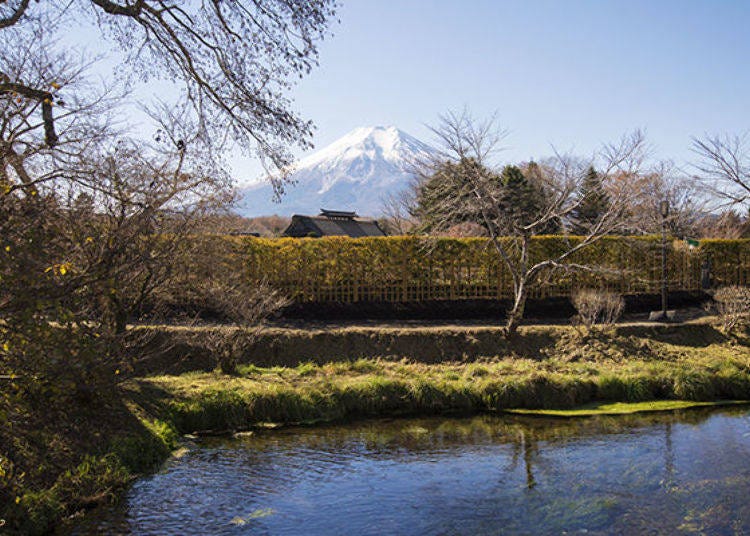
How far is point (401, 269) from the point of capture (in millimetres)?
17031

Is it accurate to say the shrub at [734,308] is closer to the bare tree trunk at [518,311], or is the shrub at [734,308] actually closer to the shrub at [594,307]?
the shrub at [594,307]

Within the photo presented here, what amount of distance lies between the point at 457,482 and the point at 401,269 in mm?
9223

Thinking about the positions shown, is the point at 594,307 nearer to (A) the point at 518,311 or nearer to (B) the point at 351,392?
(A) the point at 518,311

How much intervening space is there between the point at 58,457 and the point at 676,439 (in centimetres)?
823

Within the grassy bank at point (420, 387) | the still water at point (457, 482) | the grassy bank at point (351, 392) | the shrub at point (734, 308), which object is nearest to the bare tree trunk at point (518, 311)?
the grassy bank at point (351, 392)

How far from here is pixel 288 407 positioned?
36.4ft

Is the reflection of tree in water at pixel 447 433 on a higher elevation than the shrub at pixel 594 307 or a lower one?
lower

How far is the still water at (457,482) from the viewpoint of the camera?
695 cm

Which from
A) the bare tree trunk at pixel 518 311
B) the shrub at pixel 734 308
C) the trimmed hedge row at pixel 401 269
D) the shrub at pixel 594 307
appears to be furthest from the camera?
the trimmed hedge row at pixel 401 269

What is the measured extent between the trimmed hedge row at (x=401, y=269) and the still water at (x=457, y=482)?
6.16 meters

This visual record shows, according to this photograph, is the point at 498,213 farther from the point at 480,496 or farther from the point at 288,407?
the point at 480,496

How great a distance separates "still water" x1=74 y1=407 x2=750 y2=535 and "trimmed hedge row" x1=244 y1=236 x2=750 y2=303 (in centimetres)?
616

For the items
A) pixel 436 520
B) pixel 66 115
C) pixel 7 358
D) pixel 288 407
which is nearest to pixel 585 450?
pixel 436 520

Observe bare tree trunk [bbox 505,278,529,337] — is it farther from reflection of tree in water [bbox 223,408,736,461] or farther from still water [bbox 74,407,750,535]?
still water [bbox 74,407,750,535]
